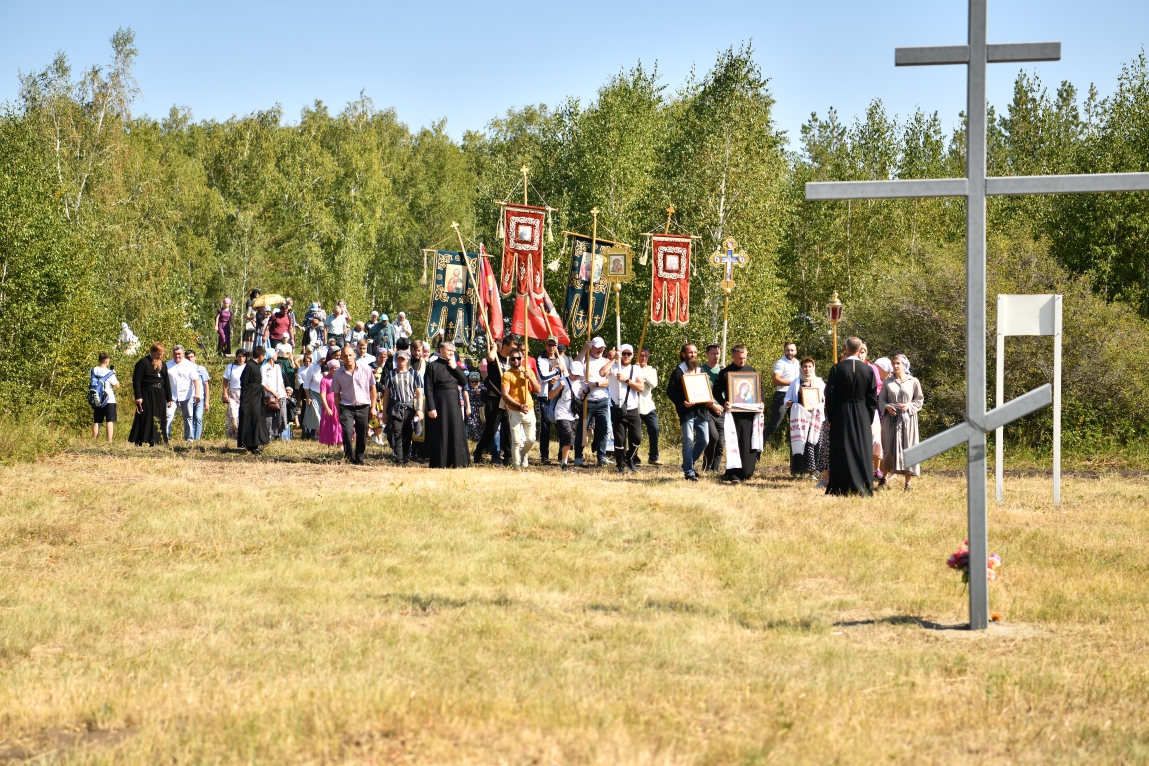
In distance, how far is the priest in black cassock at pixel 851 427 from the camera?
14.3 m

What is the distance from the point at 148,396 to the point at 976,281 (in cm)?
1611

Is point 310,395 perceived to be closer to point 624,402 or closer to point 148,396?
point 148,396

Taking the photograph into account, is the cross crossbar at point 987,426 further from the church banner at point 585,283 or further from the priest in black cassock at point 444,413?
the church banner at point 585,283

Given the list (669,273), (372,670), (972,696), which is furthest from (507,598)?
(669,273)

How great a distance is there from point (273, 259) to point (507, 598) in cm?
4524

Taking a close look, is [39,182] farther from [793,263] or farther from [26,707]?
[793,263]

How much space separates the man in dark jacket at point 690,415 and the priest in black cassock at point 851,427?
2.42 m

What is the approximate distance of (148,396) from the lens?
20.3m

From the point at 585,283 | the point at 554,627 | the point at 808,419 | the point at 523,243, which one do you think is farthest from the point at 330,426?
the point at 554,627

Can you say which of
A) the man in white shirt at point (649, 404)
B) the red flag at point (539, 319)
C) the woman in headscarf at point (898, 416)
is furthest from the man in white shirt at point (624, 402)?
the woman in headscarf at point (898, 416)

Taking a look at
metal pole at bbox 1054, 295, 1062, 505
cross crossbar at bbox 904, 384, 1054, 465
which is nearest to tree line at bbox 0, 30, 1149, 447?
metal pole at bbox 1054, 295, 1062, 505

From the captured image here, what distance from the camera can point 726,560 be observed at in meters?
10.5

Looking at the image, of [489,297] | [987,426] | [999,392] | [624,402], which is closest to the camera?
[987,426]

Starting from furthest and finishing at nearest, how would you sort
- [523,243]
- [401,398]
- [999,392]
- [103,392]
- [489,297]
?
[103,392], [489,297], [523,243], [401,398], [999,392]
